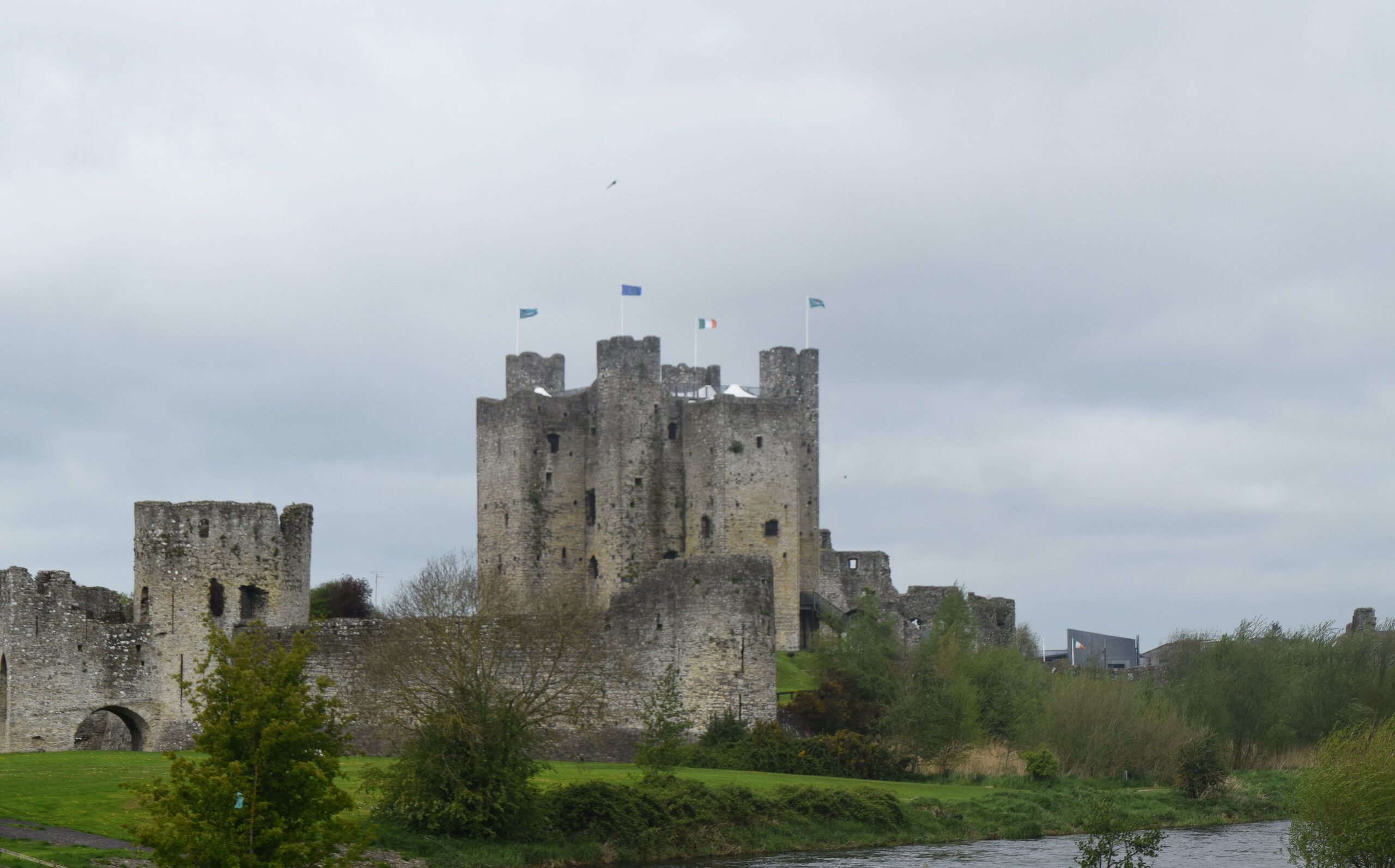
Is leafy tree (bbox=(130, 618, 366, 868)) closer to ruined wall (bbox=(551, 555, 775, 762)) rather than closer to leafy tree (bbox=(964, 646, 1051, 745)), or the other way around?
ruined wall (bbox=(551, 555, 775, 762))

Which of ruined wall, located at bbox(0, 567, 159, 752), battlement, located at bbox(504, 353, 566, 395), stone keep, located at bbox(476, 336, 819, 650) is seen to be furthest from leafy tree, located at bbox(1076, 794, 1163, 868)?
battlement, located at bbox(504, 353, 566, 395)

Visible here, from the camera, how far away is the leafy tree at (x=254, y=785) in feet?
76.8

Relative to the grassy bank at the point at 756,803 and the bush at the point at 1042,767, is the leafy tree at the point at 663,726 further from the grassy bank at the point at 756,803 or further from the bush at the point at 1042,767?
the bush at the point at 1042,767

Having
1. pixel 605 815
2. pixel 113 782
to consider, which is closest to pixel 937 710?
pixel 605 815

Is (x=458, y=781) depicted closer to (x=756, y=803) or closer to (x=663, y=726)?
(x=663, y=726)

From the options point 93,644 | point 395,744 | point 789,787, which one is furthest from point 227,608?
point 789,787

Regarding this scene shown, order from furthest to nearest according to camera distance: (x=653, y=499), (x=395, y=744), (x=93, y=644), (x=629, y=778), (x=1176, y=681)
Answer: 1. (x=653, y=499)
2. (x=1176, y=681)
3. (x=93, y=644)
4. (x=629, y=778)
5. (x=395, y=744)

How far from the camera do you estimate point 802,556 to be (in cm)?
6994

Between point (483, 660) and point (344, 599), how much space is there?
114 ft

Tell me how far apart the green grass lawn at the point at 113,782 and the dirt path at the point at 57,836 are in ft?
0.92

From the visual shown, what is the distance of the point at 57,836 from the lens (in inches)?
1172

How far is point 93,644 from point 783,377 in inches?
1267

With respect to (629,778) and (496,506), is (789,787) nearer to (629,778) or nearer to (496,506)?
(629,778)

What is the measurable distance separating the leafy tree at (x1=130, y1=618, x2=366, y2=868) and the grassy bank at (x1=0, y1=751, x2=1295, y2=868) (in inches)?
199
